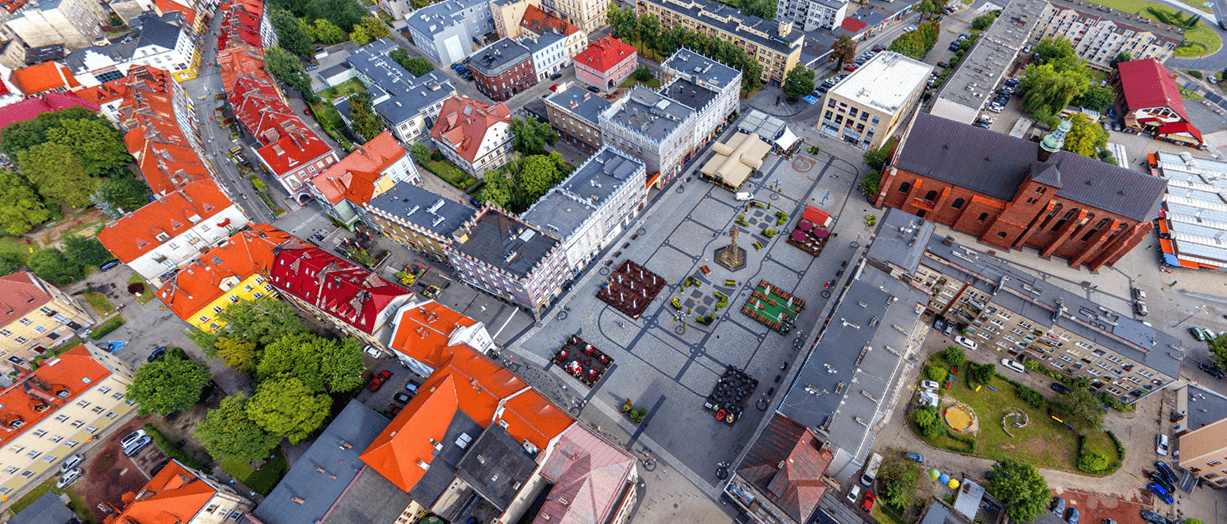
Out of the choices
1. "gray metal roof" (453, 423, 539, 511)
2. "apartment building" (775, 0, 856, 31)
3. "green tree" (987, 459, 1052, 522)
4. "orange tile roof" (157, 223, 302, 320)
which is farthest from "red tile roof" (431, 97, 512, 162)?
"green tree" (987, 459, 1052, 522)

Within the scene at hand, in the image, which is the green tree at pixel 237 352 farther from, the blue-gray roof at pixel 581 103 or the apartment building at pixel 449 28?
the apartment building at pixel 449 28

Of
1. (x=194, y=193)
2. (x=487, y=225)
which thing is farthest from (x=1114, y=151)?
(x=194, y=193)

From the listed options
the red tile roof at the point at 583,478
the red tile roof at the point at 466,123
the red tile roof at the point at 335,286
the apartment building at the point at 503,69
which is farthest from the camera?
the apartment building at the point at 503,69

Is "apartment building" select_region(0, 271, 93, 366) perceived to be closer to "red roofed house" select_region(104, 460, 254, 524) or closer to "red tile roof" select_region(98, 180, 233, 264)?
"red tile roof" select_region(98, 180, 233, 264)

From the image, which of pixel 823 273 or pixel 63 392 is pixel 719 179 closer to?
pixel 823 273

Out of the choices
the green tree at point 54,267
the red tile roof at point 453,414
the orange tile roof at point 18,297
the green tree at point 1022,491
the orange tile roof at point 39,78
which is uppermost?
the orange tile roof at point 39,78

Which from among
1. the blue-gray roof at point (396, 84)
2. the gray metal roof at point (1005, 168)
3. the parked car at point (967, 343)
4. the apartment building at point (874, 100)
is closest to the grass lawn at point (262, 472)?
the blue-gray roof at point (396, 84)

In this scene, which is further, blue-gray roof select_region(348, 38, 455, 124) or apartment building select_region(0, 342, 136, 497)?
blue-gray roof select_region(348, 38, 455, 124)
